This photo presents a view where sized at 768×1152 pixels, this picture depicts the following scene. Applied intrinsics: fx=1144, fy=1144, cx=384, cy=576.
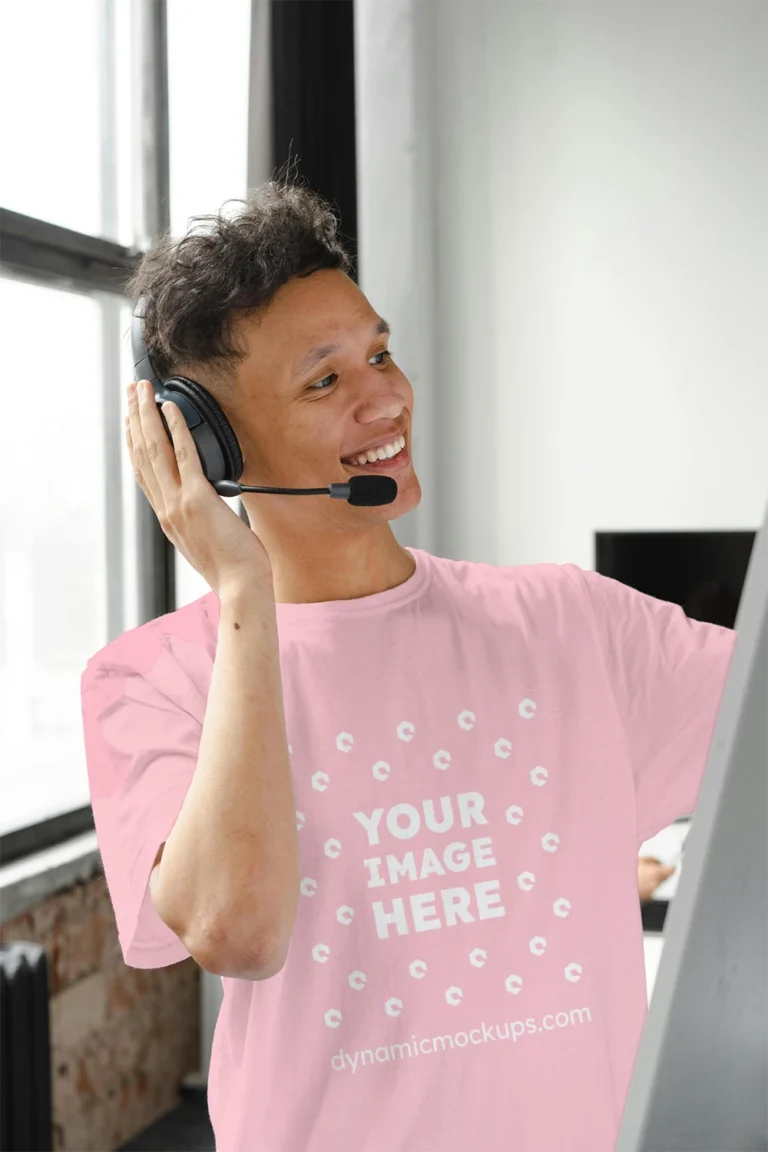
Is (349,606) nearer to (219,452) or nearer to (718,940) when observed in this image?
(219,452)

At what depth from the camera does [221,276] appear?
3.35 ft

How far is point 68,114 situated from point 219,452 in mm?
1734

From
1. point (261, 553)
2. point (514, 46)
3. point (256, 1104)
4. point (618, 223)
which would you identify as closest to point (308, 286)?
point (261, 553)

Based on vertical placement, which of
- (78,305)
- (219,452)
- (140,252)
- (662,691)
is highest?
(140,252)

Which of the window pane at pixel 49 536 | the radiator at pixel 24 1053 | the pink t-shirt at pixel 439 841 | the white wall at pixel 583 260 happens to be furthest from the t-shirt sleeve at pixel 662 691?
the white wall at pixel 583 260

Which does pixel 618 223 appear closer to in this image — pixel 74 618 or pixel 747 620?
pixel 74 618

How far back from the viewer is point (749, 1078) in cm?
26

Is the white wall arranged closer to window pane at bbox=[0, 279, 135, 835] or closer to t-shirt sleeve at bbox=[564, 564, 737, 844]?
window pane at bbox=[0, 279, 135, 835]

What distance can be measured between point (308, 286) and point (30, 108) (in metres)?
1.57

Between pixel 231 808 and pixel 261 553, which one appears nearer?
pixel 231 808

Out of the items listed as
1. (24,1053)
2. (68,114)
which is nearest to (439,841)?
(24,1053)

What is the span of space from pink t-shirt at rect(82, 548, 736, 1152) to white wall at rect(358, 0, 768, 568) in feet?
5.62

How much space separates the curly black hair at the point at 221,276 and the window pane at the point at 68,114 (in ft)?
4.30

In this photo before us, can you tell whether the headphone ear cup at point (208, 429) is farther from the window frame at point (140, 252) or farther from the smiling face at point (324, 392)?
the window frame at point (140, 252)
